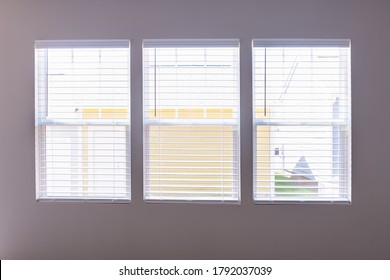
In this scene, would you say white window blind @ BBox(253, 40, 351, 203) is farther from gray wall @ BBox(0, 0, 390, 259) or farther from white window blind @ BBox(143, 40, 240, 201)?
white window blind @ BBox(143, 40, 240, 201)

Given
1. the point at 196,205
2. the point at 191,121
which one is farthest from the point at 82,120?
the point at 196,205

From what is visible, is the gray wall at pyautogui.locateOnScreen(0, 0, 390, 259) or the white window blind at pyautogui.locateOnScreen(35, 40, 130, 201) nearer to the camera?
the gray wall at pyautogui.locateOnScreen(0, 0, 390, 259)

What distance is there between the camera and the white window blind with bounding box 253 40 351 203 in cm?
224

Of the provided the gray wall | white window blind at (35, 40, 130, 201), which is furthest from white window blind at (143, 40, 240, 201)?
white window blind at (35, 40, 130, 201)

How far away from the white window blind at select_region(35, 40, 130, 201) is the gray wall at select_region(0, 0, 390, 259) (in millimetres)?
79

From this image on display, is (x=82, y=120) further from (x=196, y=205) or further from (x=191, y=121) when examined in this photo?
(x=196, y=205)

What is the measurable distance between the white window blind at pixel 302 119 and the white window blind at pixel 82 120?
1.10 metres

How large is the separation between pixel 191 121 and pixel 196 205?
68 centimetres

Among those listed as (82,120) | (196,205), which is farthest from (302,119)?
(82,120)

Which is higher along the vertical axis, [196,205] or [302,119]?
[302,119]

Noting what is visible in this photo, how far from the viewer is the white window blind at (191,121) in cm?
227

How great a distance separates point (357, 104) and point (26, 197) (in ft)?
9.05

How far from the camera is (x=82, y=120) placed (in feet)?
7.59

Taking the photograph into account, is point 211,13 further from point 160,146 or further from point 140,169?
point 140,169
